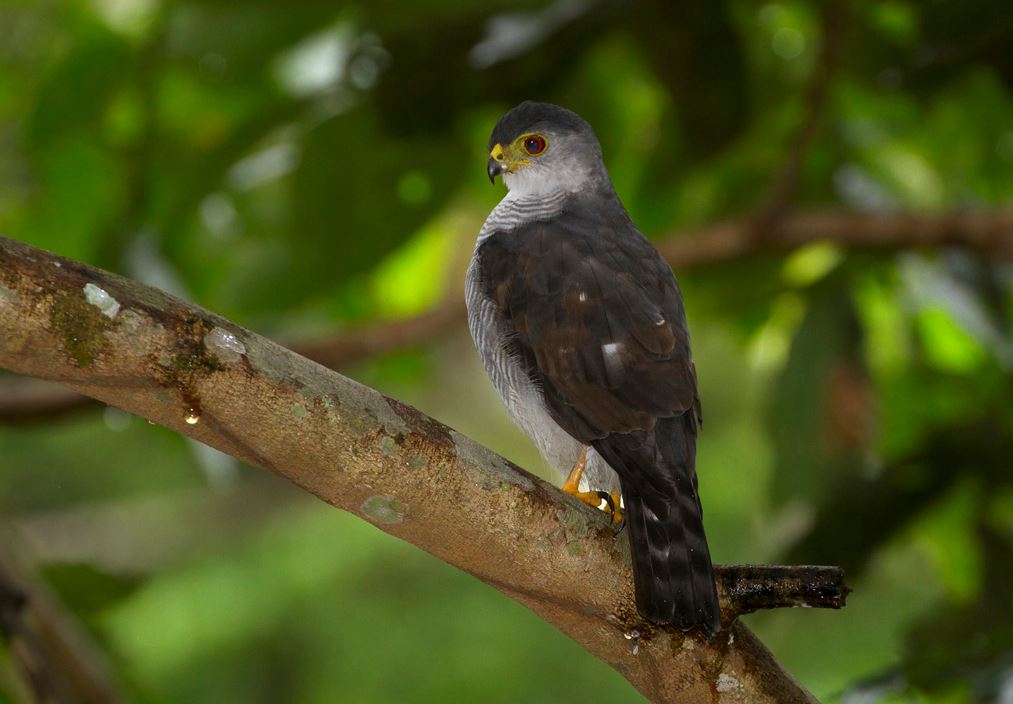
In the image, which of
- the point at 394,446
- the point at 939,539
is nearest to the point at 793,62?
the point at 939,539

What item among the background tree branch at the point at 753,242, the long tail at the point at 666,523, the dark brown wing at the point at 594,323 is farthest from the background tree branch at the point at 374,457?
the background tree branch at the point at 753,242

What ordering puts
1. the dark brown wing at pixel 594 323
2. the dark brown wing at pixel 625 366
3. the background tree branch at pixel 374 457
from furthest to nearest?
the dark brown wing at pixel 594 323
the dark brown wing at pixel 625 366
the background tree branch at pixel 374 457

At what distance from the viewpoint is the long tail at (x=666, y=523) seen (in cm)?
207

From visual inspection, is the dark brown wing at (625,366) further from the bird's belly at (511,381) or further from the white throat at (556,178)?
the white throat at (556,178)

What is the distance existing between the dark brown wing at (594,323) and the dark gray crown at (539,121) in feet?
0.91

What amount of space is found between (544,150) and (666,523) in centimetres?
104

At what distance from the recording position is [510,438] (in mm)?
9523

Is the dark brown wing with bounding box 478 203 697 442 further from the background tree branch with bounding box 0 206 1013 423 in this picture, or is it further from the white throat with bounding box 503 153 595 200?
the background tree branch with bounding box 0 206 1013 423

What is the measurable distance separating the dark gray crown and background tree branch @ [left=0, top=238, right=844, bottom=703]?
41.4 inches

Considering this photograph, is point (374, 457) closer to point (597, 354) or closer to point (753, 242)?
point (597, 354)

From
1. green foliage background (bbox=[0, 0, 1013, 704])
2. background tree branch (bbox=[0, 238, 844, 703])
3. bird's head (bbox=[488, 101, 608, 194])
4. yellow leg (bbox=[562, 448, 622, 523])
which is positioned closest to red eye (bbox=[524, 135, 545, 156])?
bird's head (bbox=[488, 101, 608, 194])

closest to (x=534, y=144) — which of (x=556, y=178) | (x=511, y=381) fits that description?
(x=556, y=178)

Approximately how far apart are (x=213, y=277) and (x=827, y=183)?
7.77 feet

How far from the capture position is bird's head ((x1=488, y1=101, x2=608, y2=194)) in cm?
291
